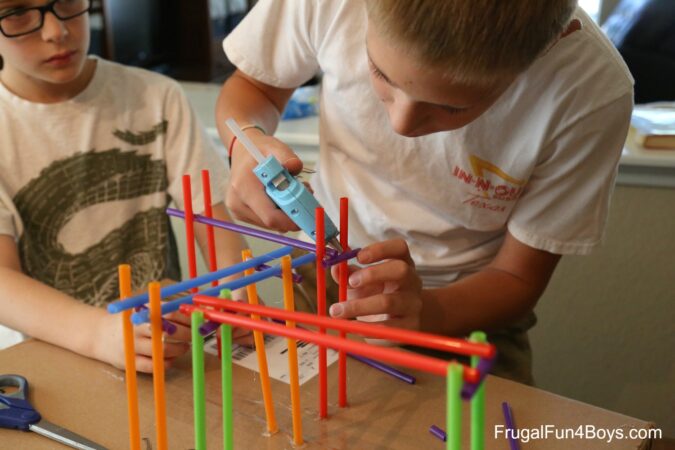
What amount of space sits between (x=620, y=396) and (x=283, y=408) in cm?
115

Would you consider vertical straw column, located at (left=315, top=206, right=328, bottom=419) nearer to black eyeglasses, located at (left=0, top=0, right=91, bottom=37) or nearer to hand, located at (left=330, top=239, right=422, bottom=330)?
hand, located at (left=330, top=239, right=422, bottom=330)

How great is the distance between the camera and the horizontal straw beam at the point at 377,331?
19.5 inches

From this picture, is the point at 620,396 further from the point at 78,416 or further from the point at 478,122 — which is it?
the point at 78,416

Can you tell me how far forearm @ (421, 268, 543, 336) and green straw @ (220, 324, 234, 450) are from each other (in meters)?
0.32

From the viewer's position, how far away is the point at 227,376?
0.63 meters

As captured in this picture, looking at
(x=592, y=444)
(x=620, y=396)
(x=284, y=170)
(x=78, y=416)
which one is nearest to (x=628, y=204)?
(x=620, y=396)

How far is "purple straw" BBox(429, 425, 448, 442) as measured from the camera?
0.73 metres

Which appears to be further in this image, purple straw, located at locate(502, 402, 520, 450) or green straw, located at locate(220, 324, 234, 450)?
purple straw, located at locate(502, 402, 520, 450)

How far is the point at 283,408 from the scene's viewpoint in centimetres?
80

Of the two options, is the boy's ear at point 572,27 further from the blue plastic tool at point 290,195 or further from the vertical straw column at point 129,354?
the vertical straw column at point 129,354

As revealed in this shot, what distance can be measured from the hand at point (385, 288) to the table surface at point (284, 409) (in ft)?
0.29

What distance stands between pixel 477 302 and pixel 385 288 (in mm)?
216

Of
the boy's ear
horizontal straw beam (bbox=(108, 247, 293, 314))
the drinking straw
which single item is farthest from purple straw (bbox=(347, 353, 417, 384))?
the boy's ear

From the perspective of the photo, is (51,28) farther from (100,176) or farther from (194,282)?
(194,282)
